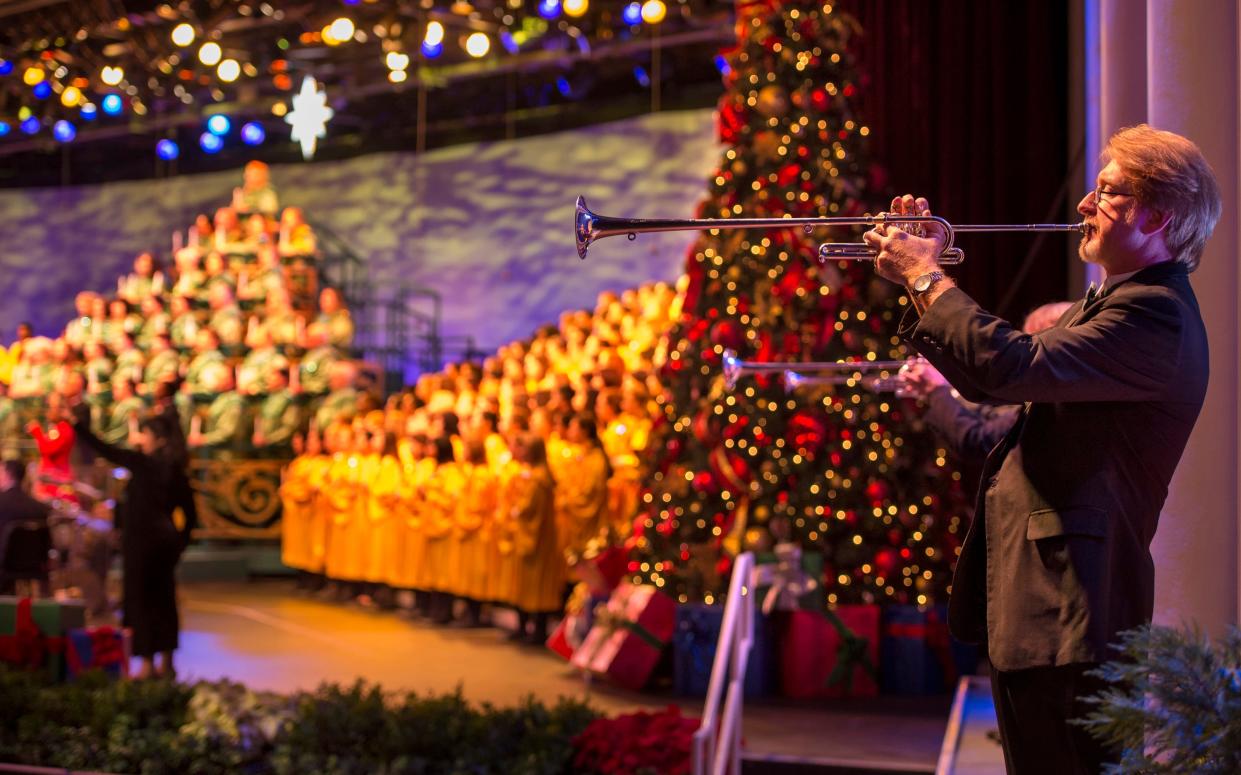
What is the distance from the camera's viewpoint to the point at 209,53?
1664 cm

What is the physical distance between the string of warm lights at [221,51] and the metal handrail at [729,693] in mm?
10727

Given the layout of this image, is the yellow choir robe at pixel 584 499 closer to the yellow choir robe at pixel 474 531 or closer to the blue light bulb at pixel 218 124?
the yellow choir robe at pixel 474 531

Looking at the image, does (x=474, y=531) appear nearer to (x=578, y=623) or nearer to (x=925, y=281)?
(x=578, y=623)

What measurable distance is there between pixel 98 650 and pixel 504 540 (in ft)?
10.4

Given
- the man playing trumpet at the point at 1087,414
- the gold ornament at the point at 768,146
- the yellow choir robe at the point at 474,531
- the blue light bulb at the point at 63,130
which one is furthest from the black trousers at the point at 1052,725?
the blue light bulb at the point at 63,130

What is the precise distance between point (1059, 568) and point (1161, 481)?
0.70ft

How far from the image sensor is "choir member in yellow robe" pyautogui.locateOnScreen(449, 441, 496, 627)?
10.0 m

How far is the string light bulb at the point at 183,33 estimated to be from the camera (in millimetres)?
15859

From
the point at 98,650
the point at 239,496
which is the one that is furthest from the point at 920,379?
the point at 239,496

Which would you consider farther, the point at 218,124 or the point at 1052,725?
the point at 218,124

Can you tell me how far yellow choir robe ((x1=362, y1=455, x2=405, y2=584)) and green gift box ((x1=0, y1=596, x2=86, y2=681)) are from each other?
4.24m

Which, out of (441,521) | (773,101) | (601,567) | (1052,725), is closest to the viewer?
(1052,725)

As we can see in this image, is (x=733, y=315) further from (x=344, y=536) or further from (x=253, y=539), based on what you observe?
(x=253, y=539)

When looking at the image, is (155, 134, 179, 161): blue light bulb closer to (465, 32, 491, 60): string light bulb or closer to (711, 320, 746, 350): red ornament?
(465, 32, 491, 60): string light bulb
